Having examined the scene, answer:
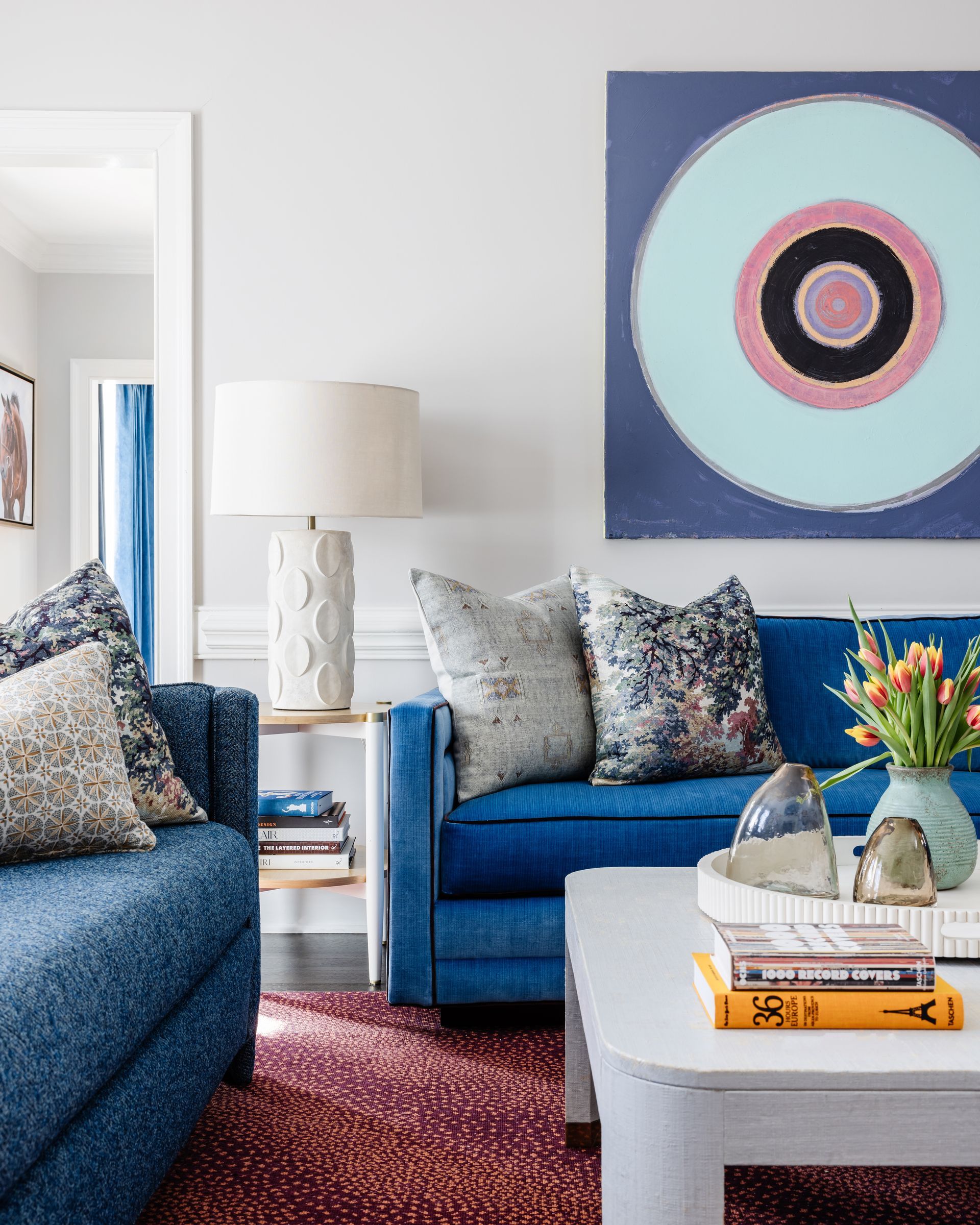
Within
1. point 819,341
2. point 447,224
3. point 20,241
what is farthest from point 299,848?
point 20,241

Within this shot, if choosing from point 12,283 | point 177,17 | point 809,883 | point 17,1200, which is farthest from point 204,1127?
point 12,283

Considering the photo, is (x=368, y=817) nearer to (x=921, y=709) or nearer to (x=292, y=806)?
(x=292, y=806)

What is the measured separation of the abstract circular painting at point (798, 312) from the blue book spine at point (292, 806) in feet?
3.68

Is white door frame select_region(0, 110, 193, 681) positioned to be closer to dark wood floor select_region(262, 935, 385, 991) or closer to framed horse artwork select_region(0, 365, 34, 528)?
dark wood floor select_region(262, 935, 385, 991)

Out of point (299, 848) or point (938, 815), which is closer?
point (938, 815)

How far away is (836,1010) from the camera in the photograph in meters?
1.03

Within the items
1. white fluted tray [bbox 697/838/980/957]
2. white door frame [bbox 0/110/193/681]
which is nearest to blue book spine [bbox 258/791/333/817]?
white door frame [bbox 0/110/193/681]

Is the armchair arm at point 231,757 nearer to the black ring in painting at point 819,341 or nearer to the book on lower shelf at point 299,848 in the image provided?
the book on lower shelf at point 299,848

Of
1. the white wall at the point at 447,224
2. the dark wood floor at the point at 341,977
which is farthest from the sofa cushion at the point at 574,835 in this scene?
the white wall at the point at 447,224

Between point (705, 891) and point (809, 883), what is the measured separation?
0.13m

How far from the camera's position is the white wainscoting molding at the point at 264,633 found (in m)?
3.03

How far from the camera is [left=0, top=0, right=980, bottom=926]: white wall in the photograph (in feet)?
9.90

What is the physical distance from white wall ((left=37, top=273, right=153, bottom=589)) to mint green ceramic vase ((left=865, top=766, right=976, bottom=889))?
15.1ft

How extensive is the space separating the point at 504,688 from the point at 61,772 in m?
1.05
